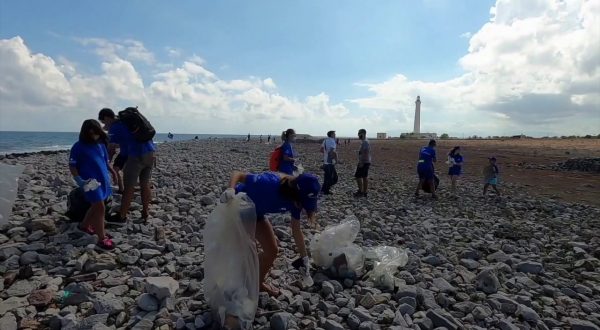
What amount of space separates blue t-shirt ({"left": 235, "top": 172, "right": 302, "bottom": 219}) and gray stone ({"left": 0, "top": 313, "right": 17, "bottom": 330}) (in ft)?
7.00

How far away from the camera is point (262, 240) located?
12.6 feet

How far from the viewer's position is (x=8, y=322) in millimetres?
→ 3143

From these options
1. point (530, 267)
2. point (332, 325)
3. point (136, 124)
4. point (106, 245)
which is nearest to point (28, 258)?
point (106, 245)

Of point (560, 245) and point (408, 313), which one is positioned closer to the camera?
point (408, 313)

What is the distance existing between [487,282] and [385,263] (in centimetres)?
126

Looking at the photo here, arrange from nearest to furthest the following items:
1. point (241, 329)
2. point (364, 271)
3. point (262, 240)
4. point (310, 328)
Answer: point (241, 329) < point (310, 328) < point (262, 240) < point (364, 271)

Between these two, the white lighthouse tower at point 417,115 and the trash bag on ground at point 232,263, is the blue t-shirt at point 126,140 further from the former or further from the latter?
the white lighthouse tower at point 417,115

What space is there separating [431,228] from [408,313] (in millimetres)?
4091

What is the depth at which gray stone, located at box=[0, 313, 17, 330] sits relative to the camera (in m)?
3.09

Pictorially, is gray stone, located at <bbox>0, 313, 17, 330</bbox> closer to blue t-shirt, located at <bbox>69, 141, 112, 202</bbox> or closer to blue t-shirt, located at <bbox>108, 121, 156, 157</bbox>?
blue t-shirt, located at <bbox>69, 141, 112, 202</bbox>

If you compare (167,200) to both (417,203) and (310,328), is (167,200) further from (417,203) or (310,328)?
(417,203)

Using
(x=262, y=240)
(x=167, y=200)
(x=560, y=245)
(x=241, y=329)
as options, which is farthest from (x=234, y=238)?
(x=560, y=245)

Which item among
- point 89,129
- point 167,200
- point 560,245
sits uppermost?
point 89,129

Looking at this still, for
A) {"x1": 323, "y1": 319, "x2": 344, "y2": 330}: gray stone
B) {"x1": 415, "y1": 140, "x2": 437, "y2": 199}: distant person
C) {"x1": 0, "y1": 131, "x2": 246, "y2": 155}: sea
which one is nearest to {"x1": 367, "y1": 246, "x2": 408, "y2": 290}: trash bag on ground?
{"x1": 323, "y1": 319, "x2": 344, "y2": 330}: gray stone
